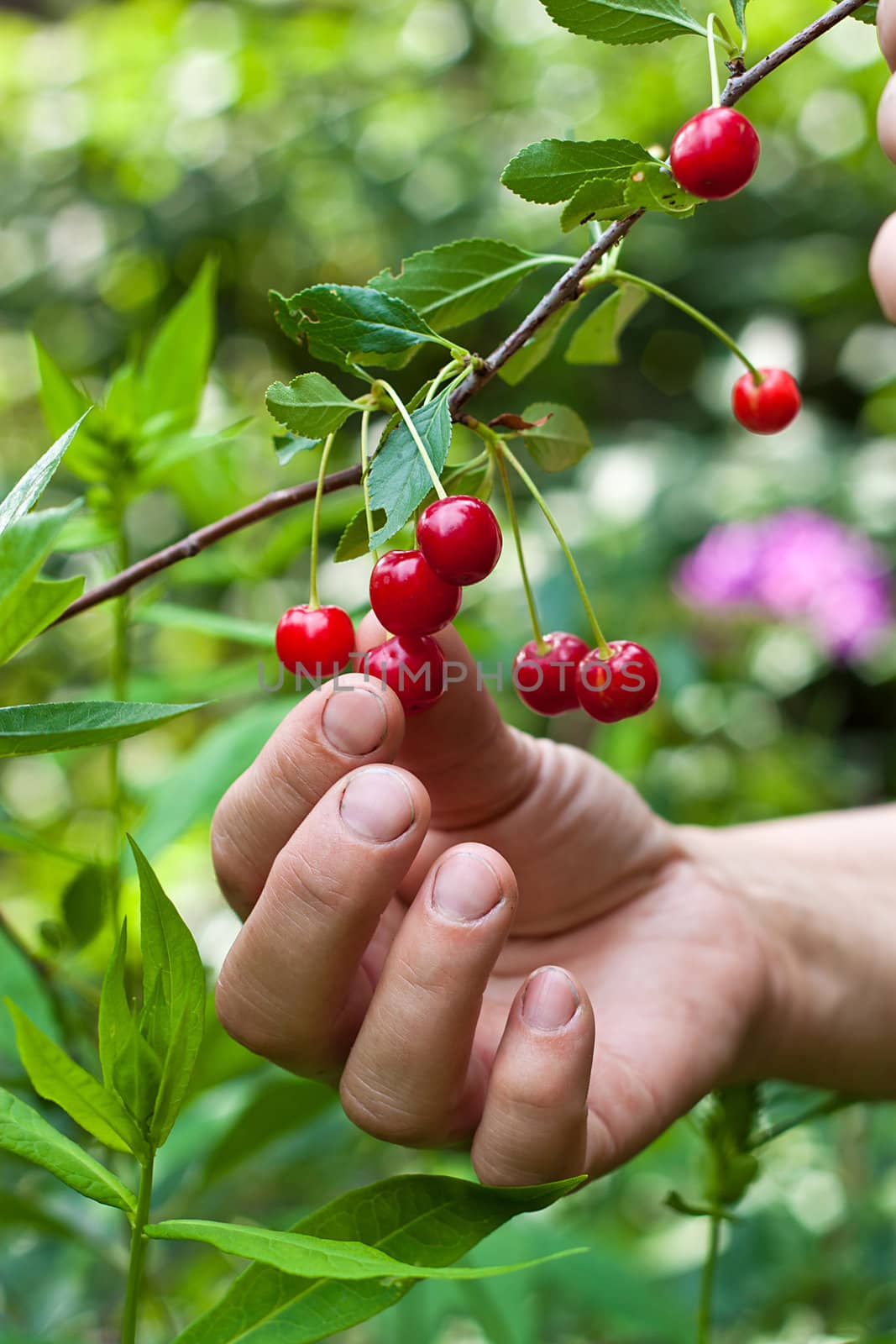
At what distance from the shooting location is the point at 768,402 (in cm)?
69

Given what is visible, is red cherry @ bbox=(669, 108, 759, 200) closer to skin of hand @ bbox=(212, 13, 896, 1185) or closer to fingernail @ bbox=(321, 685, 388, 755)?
skin of hand @ bbox=(212, 13, 896, 1185)

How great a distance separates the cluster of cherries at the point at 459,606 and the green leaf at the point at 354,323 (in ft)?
0.27

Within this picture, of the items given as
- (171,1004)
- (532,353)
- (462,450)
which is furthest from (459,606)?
(462,450)

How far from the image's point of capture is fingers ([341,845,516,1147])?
0.61 meters

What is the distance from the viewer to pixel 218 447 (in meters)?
1.08

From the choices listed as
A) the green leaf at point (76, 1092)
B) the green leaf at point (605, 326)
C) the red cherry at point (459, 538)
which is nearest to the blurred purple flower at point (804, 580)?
the green leaf at point (605, 326)

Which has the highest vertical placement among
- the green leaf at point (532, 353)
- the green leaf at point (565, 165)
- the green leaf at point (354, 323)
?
the green leaf at point (565, 165)

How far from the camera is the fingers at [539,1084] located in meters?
0.63

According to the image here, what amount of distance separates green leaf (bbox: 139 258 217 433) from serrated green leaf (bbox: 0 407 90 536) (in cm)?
43

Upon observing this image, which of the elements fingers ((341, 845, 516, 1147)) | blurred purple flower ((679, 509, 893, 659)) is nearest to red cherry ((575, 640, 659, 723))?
fingers ((341, 845, 516, 1147))

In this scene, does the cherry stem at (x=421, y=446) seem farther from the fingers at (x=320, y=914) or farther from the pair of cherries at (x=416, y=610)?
the fingers at (x=320, y=914)

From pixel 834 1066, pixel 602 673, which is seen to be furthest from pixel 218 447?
pixel 834 1066

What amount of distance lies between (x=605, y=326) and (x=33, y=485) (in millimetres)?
383

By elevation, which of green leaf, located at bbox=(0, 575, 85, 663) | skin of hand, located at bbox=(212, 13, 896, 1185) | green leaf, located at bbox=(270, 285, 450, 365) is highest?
green leaf, located at bbox=(270, 285, 450, 365)
